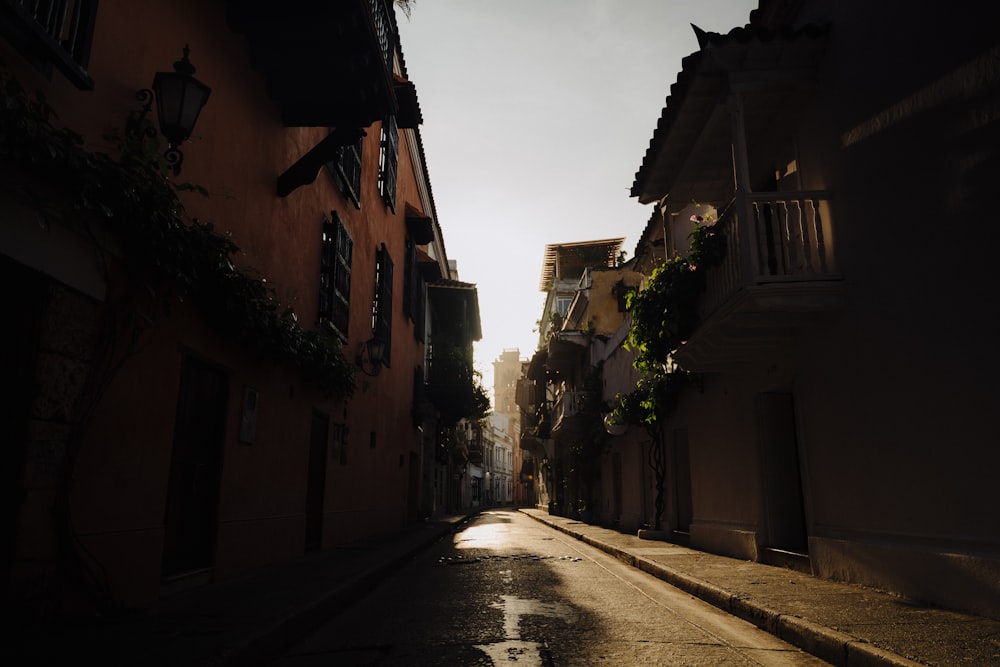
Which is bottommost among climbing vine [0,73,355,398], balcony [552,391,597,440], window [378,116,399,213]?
climbing vine [0,73,355,398]

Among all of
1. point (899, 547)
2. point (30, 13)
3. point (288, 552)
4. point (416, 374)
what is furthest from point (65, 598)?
point (416, 374)

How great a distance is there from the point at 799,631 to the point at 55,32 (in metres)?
6.07

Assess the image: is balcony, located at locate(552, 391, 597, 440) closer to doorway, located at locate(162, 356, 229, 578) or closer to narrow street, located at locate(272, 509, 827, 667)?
narrow street, located at locate(272, 509, 827, 667)

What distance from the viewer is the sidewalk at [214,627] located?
363 centimetres

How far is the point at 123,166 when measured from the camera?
4539mm

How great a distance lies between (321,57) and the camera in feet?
24.9

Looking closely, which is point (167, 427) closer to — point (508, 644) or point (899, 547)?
point (508, 644)

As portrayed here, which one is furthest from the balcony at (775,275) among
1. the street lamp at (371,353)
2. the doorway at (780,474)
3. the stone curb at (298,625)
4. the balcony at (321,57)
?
the street lamp at (371,353)

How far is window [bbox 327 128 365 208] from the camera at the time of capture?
11.0m

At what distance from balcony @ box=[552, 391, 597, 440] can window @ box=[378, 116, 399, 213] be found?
32.7 ft

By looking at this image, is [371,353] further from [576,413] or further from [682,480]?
[576,413]

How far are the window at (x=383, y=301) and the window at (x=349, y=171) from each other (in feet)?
7.53

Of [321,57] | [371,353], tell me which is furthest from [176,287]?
[371,353]

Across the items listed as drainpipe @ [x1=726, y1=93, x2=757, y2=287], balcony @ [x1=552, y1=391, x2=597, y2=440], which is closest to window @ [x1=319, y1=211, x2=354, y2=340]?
drainpipe @ [x1=726, y1=93, x2=757, y2=287]
